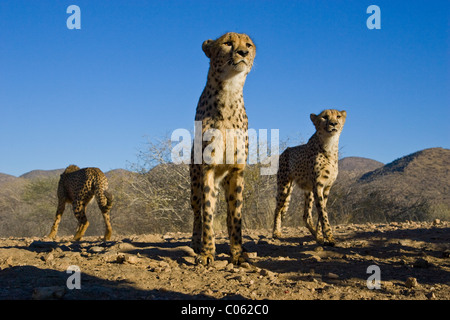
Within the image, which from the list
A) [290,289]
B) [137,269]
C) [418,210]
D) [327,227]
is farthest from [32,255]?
[418,210]

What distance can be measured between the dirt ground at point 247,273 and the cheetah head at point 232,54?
1.88m

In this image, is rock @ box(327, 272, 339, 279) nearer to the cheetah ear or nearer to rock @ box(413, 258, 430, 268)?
rock @ box(413, 258, 430, 268)

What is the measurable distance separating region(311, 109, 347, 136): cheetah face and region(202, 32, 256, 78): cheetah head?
7.95 feet

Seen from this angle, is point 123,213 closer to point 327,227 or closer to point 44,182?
point 44,182

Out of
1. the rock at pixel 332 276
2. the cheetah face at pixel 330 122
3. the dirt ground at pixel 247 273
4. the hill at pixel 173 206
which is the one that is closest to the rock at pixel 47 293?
the dirt ground at pixel 247 273

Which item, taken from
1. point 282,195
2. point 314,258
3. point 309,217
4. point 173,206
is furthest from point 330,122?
point 173,206

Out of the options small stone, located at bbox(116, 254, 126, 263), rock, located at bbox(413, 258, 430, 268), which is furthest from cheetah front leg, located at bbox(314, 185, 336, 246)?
small stone, located at bbox(116, 254, 126, 263)

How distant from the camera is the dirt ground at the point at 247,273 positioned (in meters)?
3.13

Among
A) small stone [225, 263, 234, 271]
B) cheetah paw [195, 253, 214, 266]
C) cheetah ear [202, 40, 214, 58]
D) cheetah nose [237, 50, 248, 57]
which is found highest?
cheetah ear [202, 40, 214, 58]

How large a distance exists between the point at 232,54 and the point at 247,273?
2.05 meters

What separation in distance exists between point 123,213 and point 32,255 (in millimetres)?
8649

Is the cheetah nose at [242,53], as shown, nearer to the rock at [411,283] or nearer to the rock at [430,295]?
the rock at [411,283]

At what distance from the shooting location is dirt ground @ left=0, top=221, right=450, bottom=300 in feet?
Result: 10.3

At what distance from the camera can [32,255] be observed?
4492 millimetres
